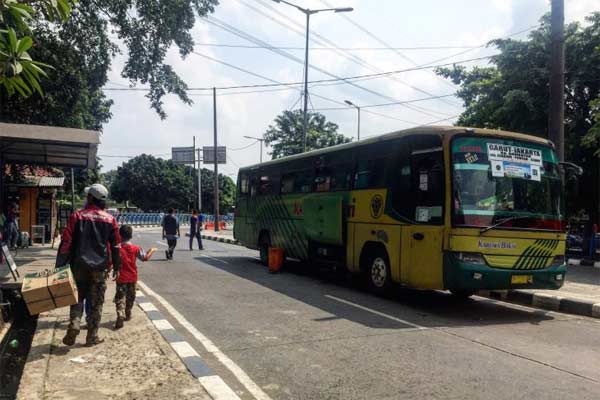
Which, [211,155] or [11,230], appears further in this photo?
[211,155]

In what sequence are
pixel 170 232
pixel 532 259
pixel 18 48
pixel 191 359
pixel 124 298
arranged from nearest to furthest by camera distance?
pixel 18 48, pixel 191 359, pixel 124 298, pixel 532 259, pixel 170 232

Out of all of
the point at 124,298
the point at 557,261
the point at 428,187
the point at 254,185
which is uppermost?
the point at 254,185

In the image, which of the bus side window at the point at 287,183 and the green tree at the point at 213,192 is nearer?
the bus side window at the point at 287,183

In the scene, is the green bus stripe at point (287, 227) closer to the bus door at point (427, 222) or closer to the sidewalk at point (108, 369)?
the bus door at point (427, 222)

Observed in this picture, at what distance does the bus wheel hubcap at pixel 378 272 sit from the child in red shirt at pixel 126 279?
4.45 m

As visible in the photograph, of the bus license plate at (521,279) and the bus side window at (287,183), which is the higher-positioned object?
the bus side window at (287,183)

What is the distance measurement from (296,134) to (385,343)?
4351 centimetres

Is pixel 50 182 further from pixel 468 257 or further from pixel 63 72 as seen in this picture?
pixel 468 257

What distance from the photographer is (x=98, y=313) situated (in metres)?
6.25

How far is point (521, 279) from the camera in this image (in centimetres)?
852

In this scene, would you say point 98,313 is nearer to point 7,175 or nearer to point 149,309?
point 149,309

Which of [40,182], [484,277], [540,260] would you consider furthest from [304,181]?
[40,182]

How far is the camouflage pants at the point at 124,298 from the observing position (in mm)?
7227

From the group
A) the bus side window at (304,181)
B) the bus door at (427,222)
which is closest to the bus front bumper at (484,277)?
the bus door at (427,222)
